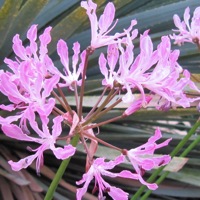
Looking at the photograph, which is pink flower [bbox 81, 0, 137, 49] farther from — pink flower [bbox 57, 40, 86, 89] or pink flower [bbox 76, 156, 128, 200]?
pink flower [bbox 76, 156, 128, 200]

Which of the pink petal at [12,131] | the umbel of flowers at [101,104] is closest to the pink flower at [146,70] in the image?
the umbel of flowers at [101,104]

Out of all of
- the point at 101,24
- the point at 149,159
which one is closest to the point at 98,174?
the point at 149,159

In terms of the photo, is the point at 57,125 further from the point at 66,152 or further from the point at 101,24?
the point at 101,24

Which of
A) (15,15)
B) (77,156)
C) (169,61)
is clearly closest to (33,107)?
(169,61)

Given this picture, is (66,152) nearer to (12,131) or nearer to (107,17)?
(12,131)

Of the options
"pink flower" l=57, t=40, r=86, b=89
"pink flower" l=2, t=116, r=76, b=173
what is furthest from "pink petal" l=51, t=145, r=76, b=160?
"pink flower" l=57, t=40, r=86, b=89

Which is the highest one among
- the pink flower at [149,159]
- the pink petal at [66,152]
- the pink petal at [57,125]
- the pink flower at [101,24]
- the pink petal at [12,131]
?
the pink flower at [101,24]

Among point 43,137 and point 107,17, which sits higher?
point 107,17

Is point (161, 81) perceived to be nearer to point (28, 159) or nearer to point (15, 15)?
point (28, 159)

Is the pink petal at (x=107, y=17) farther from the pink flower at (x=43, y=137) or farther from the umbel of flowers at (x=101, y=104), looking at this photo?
the pink flower at (x=43, y=137)

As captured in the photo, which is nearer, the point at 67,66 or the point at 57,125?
the point at 57,125

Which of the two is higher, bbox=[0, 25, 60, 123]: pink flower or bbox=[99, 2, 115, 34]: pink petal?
bbox=[99, 2, 115, 34]: pink petal
